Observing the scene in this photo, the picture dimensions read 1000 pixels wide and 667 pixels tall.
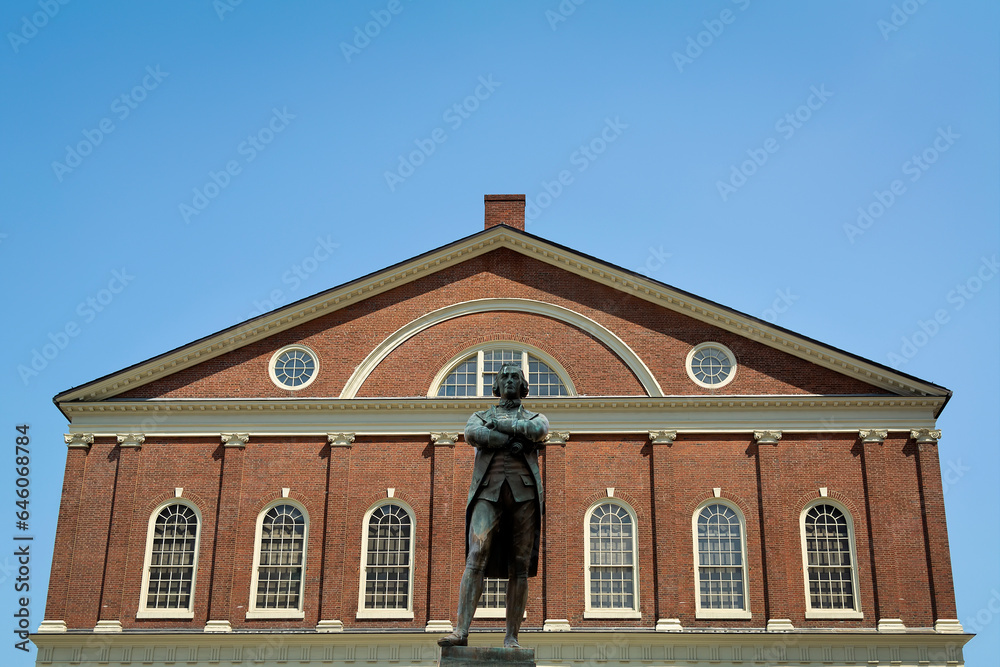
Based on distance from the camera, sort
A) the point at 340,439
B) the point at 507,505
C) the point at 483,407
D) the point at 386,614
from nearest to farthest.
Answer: the point at 507,505 < the point at 386,614 < the point at 483,407 < the point at 340,439

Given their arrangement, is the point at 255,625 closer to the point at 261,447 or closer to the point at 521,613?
the point at 261,447

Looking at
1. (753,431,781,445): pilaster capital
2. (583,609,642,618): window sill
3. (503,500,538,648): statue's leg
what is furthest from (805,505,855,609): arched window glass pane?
(503,500,538,648): statue's leg

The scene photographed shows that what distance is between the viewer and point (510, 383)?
42.8ft

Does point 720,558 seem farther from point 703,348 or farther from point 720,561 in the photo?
point 703,348

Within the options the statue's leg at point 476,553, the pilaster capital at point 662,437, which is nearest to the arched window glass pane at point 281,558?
the pilaster capital at point 662,437

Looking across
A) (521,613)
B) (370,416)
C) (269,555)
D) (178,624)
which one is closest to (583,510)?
(370,416)

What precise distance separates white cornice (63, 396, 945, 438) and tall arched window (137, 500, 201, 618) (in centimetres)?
232

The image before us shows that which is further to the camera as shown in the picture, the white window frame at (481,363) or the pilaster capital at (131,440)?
the white window frame at (481,363)

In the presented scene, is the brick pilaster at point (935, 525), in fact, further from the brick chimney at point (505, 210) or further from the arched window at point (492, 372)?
the brick chimney at point (505, 210)

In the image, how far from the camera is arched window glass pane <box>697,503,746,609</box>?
104ft

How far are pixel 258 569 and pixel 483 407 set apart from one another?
7.38 meters

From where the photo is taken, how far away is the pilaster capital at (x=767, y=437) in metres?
32.9

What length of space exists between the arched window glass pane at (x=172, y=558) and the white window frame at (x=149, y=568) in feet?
0.18

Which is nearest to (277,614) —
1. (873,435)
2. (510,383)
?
(873,435)
